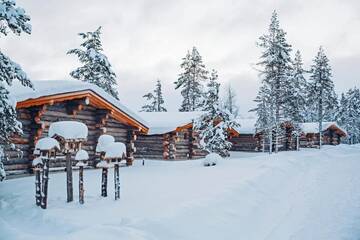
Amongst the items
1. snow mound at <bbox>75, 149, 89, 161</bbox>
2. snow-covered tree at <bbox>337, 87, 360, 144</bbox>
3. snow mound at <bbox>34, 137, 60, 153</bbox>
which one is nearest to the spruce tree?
snow mound at <bbox>75, 149, 89, 161</bbox>

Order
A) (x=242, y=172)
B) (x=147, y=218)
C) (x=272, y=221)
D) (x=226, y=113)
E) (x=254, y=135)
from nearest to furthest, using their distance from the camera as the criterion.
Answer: (x=147, y=218)
(x=272, y=221)
(x=242, y=172)
(x=226, y=113)
(x=254, y=135)

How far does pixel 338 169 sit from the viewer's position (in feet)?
77.2

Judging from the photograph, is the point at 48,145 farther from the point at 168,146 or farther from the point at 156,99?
the point at 156,99

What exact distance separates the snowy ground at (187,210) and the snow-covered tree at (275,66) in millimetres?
19082

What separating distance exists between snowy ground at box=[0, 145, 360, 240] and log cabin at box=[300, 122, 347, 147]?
3040 centimetres

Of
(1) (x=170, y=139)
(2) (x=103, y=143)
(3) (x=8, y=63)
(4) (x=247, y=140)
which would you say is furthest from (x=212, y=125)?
(4) (x=247, y=140)

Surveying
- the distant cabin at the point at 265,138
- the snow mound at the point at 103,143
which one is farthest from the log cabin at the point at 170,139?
the snow mound at the point at 103,143

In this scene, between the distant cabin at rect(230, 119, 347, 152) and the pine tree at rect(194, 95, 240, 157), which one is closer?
the pine tree at rect(194, 95, 240, 157)

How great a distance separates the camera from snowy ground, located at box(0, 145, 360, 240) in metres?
7.84

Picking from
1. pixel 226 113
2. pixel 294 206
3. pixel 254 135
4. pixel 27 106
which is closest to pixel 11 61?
pixel 27 106

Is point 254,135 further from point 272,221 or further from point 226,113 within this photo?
point 272,221

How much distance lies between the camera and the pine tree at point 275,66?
34312 millimetres

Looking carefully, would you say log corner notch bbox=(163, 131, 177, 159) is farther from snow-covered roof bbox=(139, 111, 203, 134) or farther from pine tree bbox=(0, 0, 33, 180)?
pine tree bbox=(0, 0, 33, 180)

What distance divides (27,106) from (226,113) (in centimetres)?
1375
